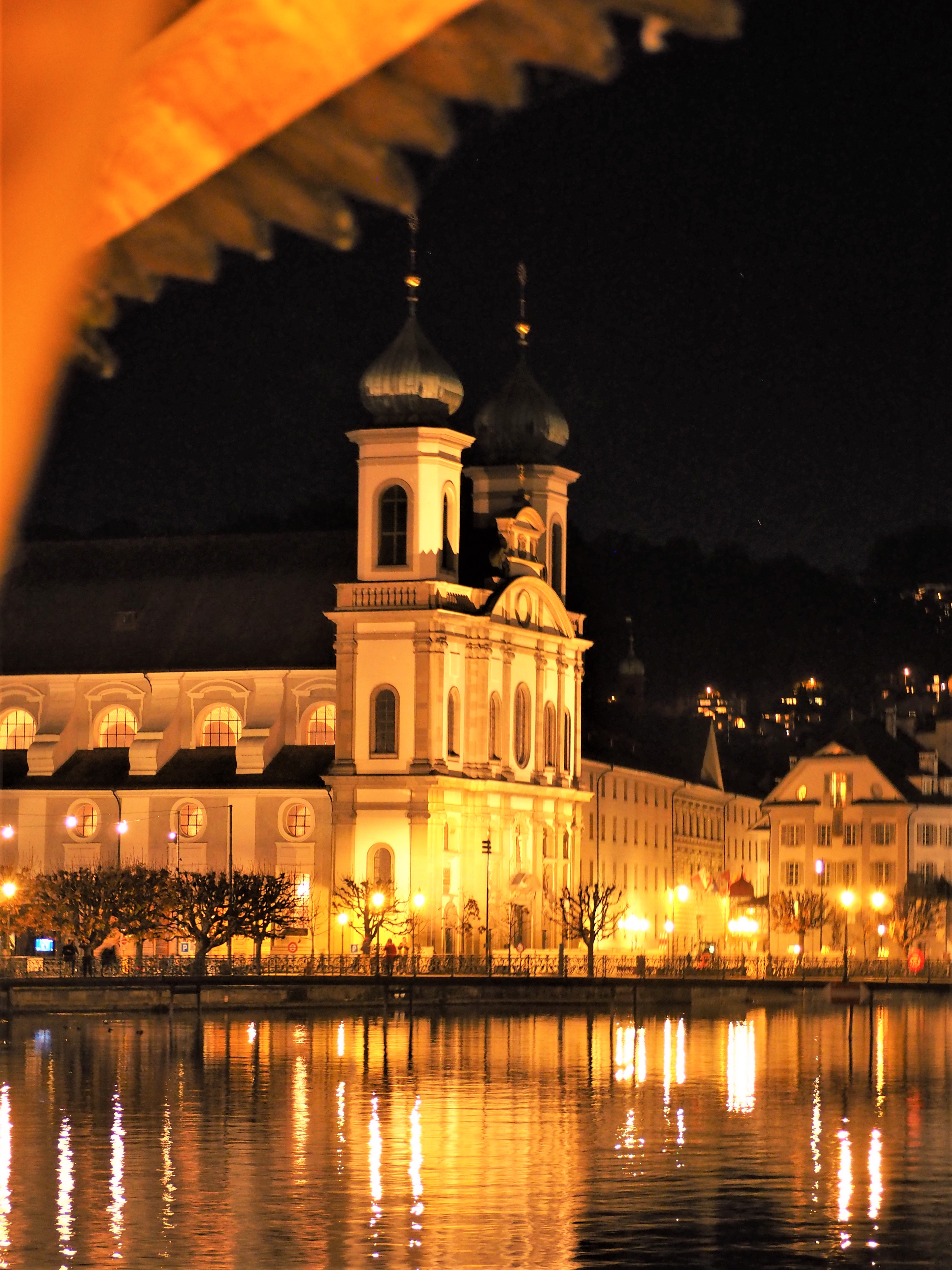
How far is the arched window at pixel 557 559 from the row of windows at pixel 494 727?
7309 mm

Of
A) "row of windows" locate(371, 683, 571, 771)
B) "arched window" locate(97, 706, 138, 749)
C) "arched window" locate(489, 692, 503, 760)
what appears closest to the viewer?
"row of windows" locate(371, 683, 571, 771)

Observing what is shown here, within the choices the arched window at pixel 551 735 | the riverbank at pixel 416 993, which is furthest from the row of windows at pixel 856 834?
the riverbank at pixel 416 993

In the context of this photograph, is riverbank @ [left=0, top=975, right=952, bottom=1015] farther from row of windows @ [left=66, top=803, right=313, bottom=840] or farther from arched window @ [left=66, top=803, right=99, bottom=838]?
arched window @ [left=66, top=803, right=99, bottom=838]

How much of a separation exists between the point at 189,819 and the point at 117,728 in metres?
8.37

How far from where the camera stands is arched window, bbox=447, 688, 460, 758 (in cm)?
9256

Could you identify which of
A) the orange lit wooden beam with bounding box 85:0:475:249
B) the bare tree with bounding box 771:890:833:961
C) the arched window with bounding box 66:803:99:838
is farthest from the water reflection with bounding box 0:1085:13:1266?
the bare tree with bounding box 771:890:833:961

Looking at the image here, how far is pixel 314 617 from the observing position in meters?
101

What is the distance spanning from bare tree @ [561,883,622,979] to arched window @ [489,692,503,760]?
20.2 ft

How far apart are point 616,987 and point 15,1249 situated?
5696 centimetres

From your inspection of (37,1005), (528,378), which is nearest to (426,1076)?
(37,1005)

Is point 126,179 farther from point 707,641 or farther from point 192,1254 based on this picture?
point 707,641

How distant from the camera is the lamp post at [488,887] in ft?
263

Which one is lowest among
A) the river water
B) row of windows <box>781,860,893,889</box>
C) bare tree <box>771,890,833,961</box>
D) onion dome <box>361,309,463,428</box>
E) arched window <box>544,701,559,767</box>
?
the river water

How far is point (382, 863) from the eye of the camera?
90250 millimetres
